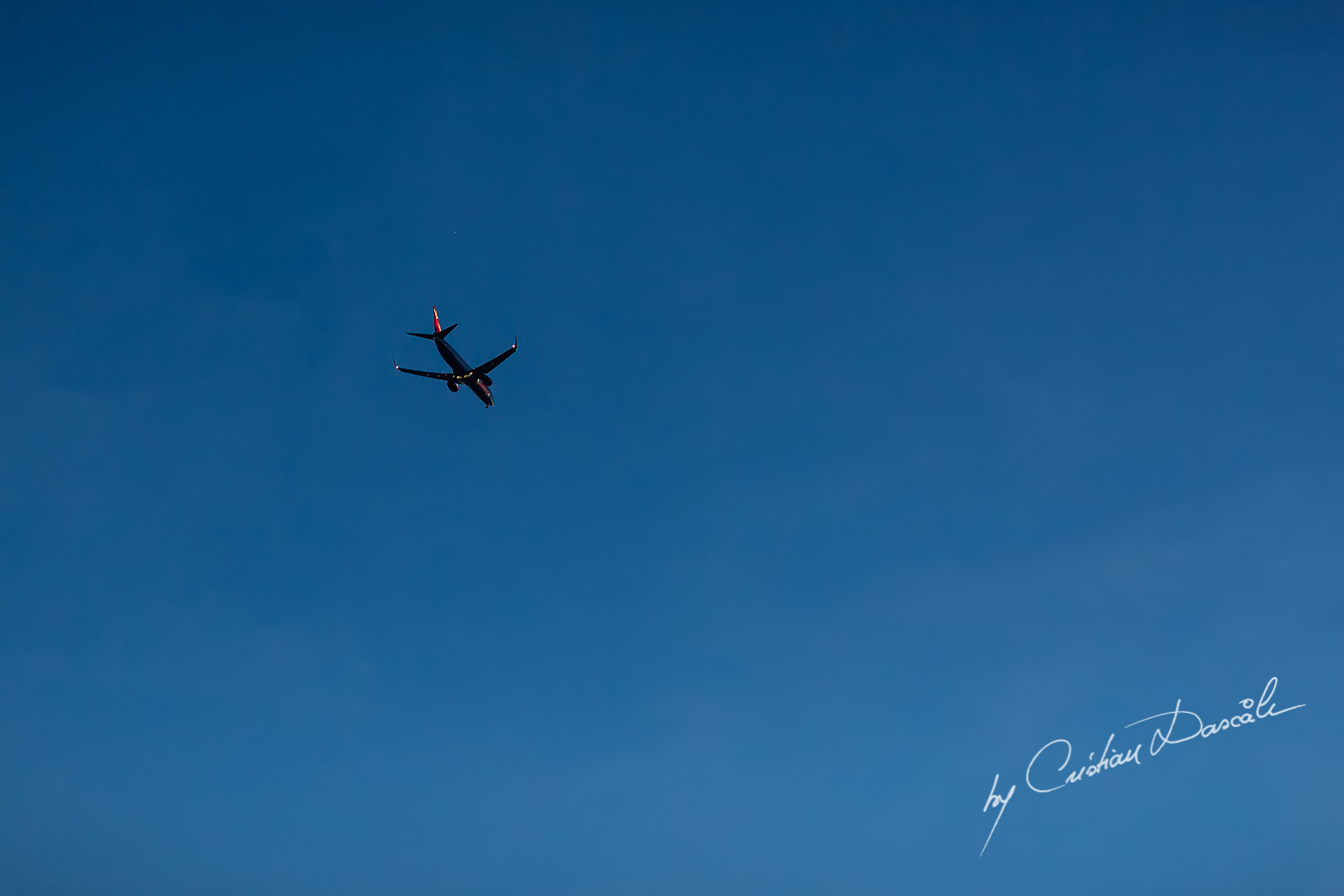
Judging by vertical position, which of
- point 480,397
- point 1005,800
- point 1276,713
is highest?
point 480,397

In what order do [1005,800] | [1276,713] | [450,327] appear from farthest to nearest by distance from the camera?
[450,327], [1005,800], [1276,713]

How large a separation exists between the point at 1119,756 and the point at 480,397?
102083 mm

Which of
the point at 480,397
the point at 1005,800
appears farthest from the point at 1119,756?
the point at 480,397

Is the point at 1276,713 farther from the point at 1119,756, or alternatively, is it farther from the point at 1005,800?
the point at 1005,800

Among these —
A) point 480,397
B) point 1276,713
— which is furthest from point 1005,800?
point 480,397

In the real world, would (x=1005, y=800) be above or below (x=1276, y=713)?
below

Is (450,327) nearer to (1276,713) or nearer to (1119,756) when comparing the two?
(1119,756)

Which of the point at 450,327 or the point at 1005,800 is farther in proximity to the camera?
the point at 450,327

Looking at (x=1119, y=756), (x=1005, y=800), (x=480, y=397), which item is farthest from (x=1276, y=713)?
(x=480, y=397)

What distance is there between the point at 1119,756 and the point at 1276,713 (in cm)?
1809

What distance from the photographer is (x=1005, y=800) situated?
106500 millimetres

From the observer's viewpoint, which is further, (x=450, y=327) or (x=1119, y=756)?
(x=450, y=327)

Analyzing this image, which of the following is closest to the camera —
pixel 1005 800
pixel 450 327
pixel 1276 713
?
pixel 1276 713

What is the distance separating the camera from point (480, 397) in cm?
13550
